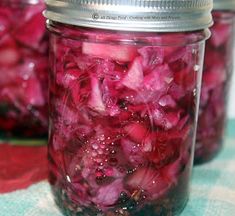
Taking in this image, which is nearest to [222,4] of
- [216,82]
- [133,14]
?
[216,82]

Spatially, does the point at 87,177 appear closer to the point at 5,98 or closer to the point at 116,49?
the point at 116,49

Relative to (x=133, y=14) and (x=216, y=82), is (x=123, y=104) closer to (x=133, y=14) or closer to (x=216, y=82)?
(x=133, y=14)

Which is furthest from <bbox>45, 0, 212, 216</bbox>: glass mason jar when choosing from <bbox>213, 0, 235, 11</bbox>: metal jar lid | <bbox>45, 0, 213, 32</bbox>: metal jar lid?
<bbox>213, 0, 235, 11</bbox>: metal jar lid

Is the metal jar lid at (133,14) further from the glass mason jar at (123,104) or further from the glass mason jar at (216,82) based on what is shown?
the glass mason jar at (216,82)

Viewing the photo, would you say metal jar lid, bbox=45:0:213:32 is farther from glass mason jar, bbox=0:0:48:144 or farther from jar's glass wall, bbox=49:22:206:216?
glass mason jar, bbox=0:0:48:144

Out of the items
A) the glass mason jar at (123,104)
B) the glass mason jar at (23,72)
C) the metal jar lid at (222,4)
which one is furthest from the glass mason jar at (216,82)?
the glass mason jar at (23,72)

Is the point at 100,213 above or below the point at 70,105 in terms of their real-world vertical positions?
below

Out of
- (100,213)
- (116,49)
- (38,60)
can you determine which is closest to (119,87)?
(116,49)
